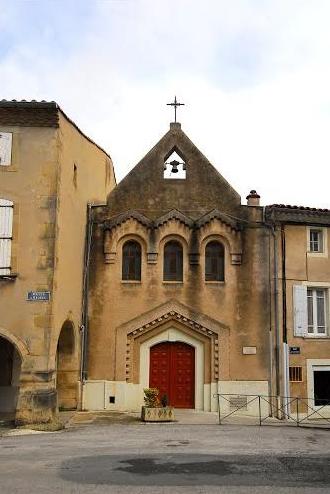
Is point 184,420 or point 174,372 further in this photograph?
point 174,372

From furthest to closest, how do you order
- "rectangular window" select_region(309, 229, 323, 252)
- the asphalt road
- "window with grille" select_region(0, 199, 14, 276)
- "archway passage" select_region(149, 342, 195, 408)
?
"rectangular window" select_region(309, 229, 323, 252), "archway passage" select_region(149, 342, 195, 408), "window with grille" select_region(0, 199, 14, 276), the asphalt road

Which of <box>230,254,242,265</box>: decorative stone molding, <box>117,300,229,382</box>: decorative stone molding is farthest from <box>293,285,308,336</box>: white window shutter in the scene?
<box>117,300,229,382</box>: decorative stone molding

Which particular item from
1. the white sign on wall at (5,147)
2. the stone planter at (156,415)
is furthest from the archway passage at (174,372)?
the white sign on wall at (5,147)

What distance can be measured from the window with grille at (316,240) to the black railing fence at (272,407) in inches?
203

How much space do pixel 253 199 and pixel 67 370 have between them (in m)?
8.73

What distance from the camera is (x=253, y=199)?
781 inches

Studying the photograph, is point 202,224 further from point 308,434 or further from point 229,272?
point 308,434

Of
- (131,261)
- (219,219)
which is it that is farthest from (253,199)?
(131,261)

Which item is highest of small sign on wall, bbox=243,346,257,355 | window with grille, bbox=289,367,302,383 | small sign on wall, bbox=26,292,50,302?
small sign on wall, bbox=26,292,50,302

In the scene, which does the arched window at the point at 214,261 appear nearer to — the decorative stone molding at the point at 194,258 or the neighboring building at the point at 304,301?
the decorative stone molding at the point at 194,258

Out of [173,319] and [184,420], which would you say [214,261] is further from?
[184,420]

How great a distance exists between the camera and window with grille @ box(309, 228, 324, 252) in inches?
770

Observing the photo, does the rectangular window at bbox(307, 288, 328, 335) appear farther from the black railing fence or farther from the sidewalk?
the sidewalk

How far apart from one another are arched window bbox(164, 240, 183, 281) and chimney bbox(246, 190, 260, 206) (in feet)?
9.81
